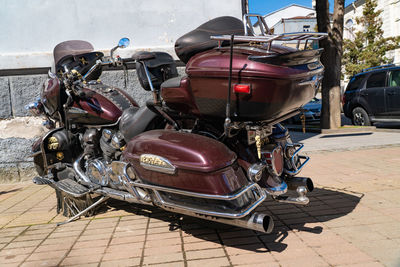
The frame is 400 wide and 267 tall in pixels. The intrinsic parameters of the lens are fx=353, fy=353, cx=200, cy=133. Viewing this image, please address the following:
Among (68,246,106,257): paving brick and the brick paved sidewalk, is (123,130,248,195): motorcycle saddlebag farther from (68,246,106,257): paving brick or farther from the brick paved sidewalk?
(68,246,106,257): paving brick

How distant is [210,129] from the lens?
282 centimetres

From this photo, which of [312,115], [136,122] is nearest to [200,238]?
[136,122]

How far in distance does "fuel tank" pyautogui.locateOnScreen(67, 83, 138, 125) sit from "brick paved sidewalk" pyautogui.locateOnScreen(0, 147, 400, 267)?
0.99m

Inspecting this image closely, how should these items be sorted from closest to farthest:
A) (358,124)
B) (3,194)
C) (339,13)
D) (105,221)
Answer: (105,221)
(3,194)
(339,13)
(358,124)

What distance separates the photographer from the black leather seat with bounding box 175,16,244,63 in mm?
2742

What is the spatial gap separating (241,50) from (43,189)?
385 cm

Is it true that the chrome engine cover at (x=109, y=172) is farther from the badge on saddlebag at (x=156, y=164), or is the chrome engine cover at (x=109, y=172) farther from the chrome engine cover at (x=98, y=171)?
the badge on saddlebag at (x=156, y=164)

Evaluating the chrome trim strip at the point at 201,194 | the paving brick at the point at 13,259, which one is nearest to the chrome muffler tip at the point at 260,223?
the chrome trim strip at the point at 201,194

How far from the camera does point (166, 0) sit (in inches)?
255

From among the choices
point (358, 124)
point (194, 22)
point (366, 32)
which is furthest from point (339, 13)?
point (366, 32)

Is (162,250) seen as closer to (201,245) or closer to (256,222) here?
(201,245)

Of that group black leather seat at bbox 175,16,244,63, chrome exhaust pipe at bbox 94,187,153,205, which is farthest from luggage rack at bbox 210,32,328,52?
chrome exhaust pipe at bbox 94,187,153,205

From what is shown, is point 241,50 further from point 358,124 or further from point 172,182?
point 358,124

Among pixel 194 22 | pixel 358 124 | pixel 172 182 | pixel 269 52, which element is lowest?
pixel 358 124
